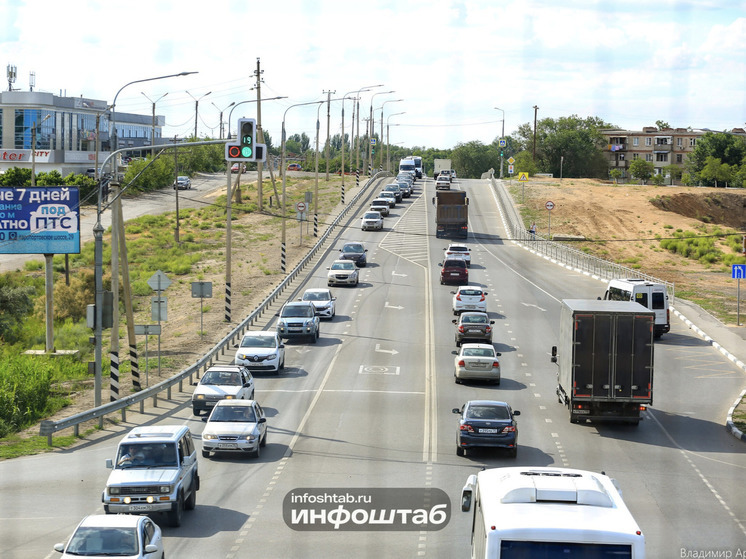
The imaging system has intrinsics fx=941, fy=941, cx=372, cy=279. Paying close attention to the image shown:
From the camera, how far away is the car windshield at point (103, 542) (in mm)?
12750

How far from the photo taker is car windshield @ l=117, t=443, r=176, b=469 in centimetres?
1722

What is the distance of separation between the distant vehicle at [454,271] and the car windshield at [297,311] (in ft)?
48.1

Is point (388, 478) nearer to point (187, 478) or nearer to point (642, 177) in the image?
point (187, 478)

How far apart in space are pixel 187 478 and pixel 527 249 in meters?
56.3

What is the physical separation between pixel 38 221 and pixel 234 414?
2232cm

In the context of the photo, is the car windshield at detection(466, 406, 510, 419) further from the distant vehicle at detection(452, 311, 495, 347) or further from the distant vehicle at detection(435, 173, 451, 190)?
the distant vehicle at detection(435, 173, 451, 190)

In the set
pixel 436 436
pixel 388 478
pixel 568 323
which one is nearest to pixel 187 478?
pixel 388 478

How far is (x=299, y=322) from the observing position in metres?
38.5

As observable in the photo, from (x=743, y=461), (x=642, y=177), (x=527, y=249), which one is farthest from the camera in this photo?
(x=642, y=177)

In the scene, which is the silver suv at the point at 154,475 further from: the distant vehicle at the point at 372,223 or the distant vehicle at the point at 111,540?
the distant vehicle at the point at 372,223

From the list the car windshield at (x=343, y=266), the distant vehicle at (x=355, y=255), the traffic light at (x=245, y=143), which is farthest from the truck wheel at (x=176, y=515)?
the distant vehicle at (x=355, y=255)

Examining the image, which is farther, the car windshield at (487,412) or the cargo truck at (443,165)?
the cargo truck at (443,165)

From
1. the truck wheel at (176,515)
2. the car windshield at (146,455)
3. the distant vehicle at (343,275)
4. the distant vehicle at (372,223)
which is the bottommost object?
the truck wheel at (176,515)

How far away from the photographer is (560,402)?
2927 cm
